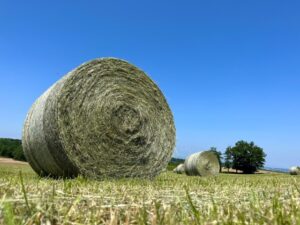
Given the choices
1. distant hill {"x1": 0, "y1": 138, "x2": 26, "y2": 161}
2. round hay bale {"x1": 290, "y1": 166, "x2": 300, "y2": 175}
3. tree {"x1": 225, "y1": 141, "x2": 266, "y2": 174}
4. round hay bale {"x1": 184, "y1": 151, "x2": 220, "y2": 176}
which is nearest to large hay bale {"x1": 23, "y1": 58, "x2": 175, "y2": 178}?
round hay bale {"x1": 184, "y1": 151, "x2": 220, "y2": 176}

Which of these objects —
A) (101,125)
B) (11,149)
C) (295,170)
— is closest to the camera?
(101,125)

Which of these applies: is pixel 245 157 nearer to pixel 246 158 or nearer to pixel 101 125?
pixel 246 158

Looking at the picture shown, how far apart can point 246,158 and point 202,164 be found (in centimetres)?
3910

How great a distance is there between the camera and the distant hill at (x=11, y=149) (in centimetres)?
3074

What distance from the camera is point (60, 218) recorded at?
192 cm

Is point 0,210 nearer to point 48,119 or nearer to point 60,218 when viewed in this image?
point 60,218

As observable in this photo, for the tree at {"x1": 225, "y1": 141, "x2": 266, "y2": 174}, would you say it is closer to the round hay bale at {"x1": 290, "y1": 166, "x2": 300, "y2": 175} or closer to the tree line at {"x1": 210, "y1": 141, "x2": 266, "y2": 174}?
the tree line at {"x1": 210, "y1": 141, "x2": 266, "y2": 174}

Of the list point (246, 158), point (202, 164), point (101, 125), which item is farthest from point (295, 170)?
point (101, 125)

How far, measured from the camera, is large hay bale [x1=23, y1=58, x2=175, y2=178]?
695 cm

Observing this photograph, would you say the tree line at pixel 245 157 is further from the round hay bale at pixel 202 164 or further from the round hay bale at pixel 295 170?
the round hay bale at pixel 202 164

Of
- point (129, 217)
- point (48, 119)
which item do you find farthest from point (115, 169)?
point (129, 217)

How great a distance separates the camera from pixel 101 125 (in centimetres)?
750

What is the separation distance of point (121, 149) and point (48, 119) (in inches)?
58.0

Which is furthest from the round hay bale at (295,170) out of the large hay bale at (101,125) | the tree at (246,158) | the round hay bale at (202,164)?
the large hay bale at (101,125)
